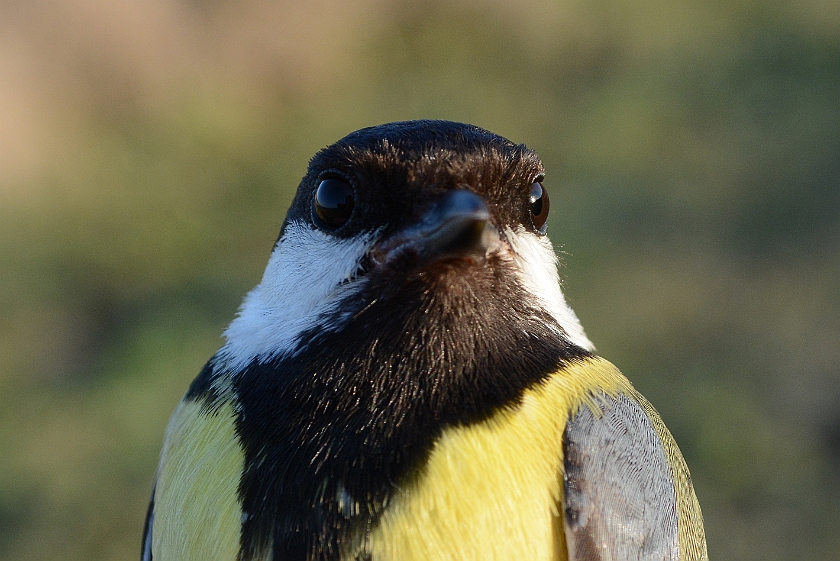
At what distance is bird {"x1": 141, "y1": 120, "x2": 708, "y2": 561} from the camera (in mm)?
1873

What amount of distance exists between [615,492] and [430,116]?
671 cm

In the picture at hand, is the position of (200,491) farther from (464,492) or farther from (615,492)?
(615,492)

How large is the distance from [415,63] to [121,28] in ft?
10.5

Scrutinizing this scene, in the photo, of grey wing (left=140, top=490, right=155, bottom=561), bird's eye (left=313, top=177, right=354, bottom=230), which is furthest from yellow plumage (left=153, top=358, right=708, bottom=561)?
bird's eye (left=313, top=177, right=354, bottom=230)

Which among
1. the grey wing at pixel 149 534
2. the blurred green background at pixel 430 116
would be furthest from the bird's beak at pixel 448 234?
the blurred green background at pixel 430 116

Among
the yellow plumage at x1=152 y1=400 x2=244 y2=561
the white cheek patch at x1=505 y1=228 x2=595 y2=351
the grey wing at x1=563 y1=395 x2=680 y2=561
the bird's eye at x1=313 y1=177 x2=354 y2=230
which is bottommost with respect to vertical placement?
the grey wing at x1=563 y1=395 x2=680 y2=561

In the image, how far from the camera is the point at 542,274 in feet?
7.51

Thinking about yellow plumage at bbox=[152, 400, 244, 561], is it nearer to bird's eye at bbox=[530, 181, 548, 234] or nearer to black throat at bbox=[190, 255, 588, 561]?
black throat at bbox=[190, 255, 588, 561]

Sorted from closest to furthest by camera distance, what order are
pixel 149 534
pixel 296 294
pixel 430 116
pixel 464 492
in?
pixel 464 492 < pixel 296 294 < pixel 149 534 < pixel 430 116

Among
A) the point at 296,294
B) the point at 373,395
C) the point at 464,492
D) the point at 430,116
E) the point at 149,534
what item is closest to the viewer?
the point at 464,492

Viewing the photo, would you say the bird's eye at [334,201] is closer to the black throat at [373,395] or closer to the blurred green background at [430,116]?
the black throat at [373,395]

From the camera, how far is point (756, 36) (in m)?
9.70

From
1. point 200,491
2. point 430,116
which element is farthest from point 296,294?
point 430,116

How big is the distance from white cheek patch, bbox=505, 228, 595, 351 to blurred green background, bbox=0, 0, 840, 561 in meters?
3.22
